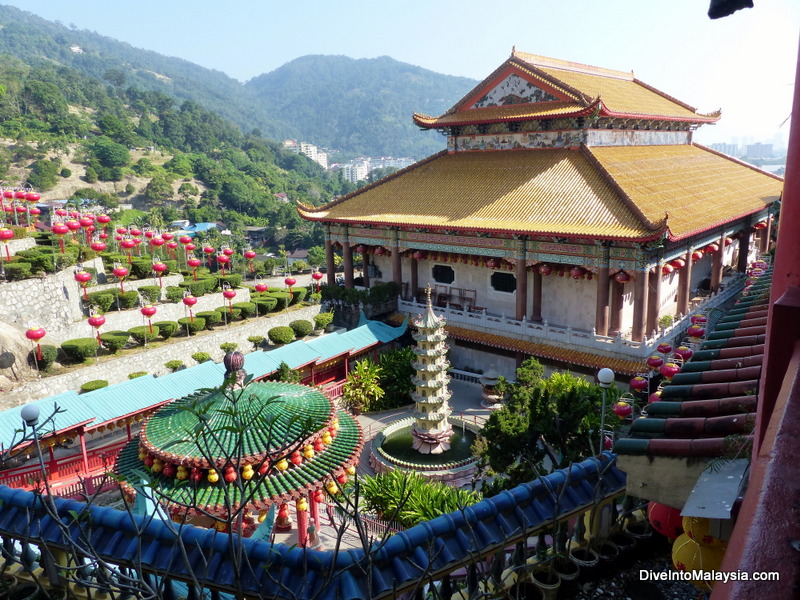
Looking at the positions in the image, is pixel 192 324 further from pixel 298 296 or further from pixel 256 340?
pixel 298 296

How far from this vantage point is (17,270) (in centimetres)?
2148

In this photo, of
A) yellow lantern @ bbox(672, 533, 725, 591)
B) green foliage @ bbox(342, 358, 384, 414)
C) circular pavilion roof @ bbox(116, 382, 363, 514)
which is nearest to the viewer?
yellow lantern @ bbox(672, 533, 725, 591)

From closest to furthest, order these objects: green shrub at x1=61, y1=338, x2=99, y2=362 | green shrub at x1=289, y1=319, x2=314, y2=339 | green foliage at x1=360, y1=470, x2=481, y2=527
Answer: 1. green foliage at x1=360, y1=470, x2=481, y2=527
2. green shrub at x1=61, y1=338, x2=99, y2=362
3. green shrub at x1=289, y1=319, x2=314, y2=339

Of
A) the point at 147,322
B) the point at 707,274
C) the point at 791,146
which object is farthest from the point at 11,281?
the point at 707,274

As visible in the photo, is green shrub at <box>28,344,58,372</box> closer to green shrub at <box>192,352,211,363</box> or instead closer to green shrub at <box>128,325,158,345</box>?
green shrub at <box>128,325,158,345</box>

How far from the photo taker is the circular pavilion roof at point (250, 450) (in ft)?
27.8

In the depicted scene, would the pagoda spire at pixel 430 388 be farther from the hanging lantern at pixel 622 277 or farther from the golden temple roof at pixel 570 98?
the golden temple roof at pixel 570 98

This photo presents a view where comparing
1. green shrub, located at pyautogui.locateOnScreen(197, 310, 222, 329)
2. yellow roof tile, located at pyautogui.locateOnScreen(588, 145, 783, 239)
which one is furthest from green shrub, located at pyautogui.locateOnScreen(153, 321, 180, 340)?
yellow roof tile, located at pyautogui.locateOnScreen(588, 145, 783, 239)

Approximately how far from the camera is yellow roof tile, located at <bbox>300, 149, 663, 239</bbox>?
2003 cm

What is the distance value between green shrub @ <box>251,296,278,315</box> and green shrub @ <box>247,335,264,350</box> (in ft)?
5.71

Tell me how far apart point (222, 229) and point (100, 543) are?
8662cm

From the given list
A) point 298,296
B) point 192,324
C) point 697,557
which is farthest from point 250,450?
point 298,296

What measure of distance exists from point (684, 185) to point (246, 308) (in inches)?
728

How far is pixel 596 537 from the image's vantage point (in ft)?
17.3
